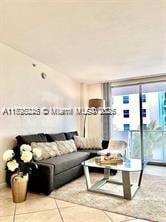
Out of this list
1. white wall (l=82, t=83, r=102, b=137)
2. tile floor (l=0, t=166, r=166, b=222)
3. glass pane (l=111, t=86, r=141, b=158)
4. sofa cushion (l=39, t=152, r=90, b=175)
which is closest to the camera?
tile floor (l=0, t=166, r=166, b=222)

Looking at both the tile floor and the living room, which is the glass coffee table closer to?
the living room

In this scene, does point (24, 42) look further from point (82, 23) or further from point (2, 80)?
point (82, 23)

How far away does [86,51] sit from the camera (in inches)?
135

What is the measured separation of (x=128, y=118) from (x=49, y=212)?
3.79 m

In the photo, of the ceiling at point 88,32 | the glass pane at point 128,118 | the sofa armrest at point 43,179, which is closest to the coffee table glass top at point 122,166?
the sofa armrest at point 43,179

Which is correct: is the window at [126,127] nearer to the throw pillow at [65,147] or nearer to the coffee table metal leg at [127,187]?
the throw pillow at [65,147]

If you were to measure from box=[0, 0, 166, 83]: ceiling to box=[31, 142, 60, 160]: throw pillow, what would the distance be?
5.69 feet

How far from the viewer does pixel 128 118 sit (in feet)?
17.9

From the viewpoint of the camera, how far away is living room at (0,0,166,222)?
2268 millimetres

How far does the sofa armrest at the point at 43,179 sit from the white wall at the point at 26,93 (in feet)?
2.16

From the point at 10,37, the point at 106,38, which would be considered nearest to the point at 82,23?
the point at 106,38

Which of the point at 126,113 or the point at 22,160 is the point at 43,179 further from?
the point at 126,113

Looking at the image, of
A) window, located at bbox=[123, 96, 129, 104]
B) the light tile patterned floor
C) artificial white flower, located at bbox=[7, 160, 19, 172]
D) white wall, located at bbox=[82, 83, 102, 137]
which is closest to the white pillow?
white wall, located at bbox=[82, 83, 102, 137]

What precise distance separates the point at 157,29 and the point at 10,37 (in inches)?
87.5
